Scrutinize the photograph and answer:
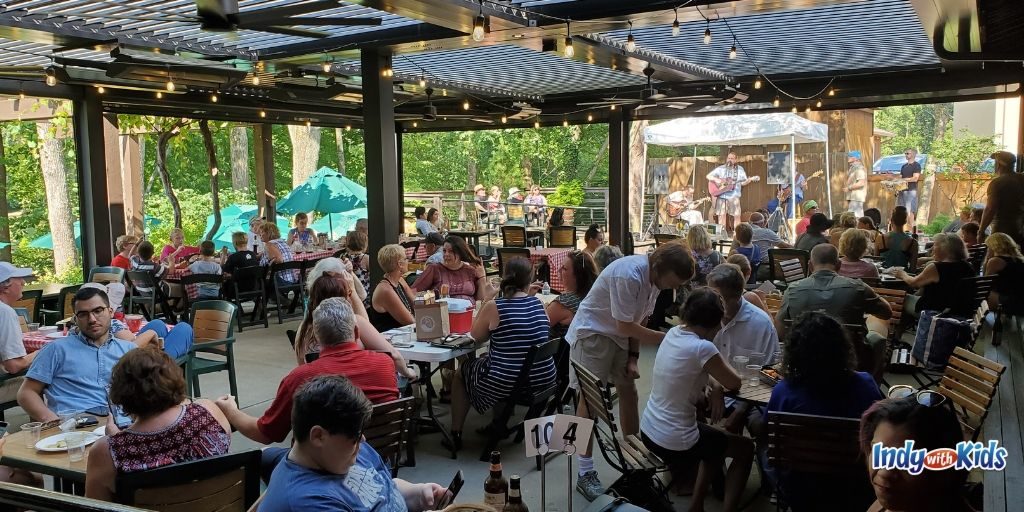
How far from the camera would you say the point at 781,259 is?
886 cm

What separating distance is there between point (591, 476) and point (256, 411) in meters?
3.01

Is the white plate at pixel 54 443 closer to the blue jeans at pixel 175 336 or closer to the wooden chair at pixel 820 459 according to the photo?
the blue jeans at pixel 175 336

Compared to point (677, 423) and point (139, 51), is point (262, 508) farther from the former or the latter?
point (139, 51)

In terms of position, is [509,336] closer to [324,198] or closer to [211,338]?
[211,338]

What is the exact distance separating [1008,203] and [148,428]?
7.51 m

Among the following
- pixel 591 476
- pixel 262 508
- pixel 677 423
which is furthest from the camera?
pixel 591 476

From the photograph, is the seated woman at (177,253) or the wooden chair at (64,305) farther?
the seated woman at (177,253)

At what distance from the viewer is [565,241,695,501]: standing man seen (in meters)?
4.26

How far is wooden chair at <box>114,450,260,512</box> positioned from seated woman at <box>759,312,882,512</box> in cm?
210

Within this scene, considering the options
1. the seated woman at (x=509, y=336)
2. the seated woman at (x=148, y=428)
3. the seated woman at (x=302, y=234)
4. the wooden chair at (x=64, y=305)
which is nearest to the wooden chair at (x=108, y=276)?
the wooden chair at (x=64, y=305)

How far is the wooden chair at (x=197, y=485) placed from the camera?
252cm

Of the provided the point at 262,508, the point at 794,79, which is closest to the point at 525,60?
the point at 794,79

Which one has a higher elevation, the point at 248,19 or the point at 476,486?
the point at 248,19

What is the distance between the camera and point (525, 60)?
977 centimetres
